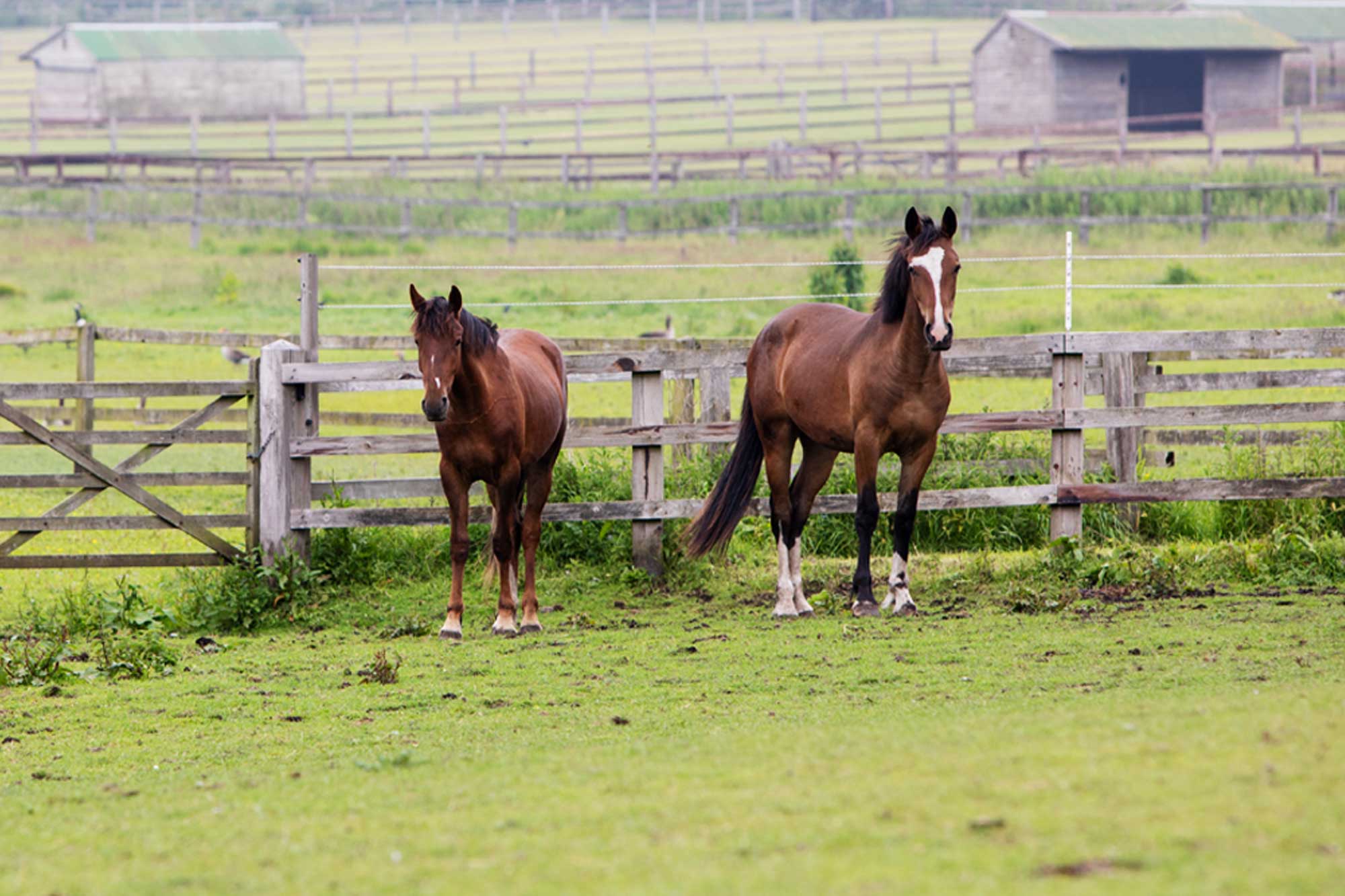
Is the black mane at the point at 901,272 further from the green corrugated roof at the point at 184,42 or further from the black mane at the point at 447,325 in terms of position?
the green corrugated roof at the point at 184,42

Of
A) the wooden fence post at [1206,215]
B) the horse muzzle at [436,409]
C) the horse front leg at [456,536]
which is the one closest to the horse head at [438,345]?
the horse muzzle at [436,409]

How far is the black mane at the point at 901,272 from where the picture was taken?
837cm

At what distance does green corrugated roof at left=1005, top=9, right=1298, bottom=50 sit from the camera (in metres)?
48.8

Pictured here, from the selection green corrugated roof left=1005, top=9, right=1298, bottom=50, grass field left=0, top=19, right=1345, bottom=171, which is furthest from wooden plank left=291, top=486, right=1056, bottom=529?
green corrugated roof left=1005, top=9, right=1298, bottom=50

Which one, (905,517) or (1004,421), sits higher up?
(1004,421)

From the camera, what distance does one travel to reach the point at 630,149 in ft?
169

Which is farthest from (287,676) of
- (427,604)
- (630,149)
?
(630,149)

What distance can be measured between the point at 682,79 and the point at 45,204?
3469 cm

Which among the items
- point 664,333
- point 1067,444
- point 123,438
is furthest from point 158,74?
point 1067,444

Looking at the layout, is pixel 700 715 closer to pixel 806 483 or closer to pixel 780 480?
pixel 780 480

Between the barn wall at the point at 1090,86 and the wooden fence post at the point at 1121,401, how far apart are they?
4161 centimetres

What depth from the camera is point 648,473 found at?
31.7ft

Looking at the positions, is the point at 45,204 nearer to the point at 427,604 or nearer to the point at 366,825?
the point at 427,604

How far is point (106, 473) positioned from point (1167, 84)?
157 feet
